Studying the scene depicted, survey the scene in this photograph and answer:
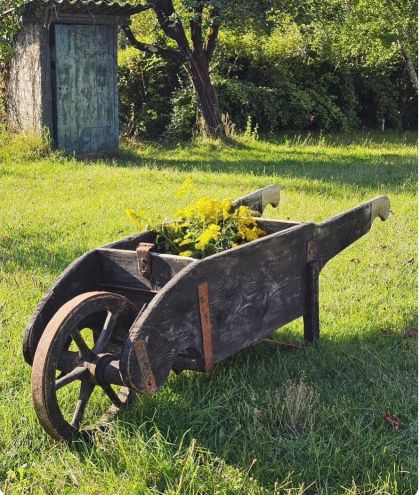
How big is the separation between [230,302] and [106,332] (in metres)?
0.71

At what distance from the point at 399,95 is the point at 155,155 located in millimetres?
9096

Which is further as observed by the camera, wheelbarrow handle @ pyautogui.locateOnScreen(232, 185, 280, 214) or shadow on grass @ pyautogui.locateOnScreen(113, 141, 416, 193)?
shadow on grass @ pyautogui.locateOnScreen(113, 141, 416, 193)

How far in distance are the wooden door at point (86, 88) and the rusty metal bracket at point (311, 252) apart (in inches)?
388

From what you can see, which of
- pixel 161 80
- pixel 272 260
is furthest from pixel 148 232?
pixel 161 80

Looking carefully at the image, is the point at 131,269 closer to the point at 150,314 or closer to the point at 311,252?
the point at 150,314

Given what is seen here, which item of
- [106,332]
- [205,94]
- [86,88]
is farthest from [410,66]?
[106,332]

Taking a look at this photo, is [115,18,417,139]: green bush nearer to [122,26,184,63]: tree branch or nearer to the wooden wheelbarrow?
[122,26,184,63]: tree branch

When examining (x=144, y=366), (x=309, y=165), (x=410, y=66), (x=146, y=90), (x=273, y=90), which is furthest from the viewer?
(x=410, y=66)

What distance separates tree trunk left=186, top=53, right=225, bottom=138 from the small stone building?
1.71 m

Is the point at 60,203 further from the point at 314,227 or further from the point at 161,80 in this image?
the point at 161,80

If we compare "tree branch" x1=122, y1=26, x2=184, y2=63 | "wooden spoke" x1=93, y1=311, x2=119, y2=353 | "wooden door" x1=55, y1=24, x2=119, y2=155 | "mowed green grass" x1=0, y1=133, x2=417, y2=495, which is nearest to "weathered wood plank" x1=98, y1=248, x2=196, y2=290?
"wooden spoke" x1=93, y1=311, x2=119, y2=353

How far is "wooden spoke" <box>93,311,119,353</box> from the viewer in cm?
402

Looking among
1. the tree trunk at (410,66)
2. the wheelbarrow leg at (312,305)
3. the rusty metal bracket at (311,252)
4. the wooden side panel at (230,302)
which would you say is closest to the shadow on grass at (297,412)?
the wheelbarrow leg at (312,305)

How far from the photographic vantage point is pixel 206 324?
13.6 feet
